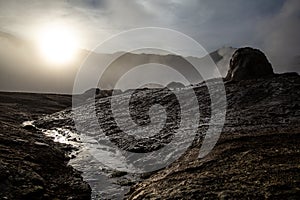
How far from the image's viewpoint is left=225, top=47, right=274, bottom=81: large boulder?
46375 mm

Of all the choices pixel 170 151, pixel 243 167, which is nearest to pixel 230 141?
pixel 170 151

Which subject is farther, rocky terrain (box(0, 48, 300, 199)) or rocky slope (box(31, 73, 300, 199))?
rocky terrain (box(0, 48, 300, 199))

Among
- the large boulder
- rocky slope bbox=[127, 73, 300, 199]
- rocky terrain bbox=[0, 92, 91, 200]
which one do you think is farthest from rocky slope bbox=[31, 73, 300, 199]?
the large boulder

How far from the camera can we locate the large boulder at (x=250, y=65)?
1826 inches

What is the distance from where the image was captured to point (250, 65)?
47031 mm

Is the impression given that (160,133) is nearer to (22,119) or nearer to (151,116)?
(151,116)

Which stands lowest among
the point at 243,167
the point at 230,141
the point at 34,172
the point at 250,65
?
the point at 243,167

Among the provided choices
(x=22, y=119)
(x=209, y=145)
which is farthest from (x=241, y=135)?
(x=22, y=119)

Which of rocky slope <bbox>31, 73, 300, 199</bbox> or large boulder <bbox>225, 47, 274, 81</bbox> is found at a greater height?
large boulder <bbox>225, 47, 274, 81</bbox>

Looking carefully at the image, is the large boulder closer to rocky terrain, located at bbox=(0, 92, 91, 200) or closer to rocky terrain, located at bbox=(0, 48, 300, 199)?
rocky terrain, located at bbox=(0, 48, 300, 199)

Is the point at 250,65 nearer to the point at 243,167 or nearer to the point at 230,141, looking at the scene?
the point at 230,141

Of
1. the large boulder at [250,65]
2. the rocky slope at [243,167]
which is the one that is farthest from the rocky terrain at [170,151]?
the large boulder at [250,65]

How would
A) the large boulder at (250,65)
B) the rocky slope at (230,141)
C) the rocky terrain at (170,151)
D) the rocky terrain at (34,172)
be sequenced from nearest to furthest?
the rocky slope at (230,141) → the rocky terrain at (170,151) → the rocky terrain at (34,172) → the large boulder at (250,65)

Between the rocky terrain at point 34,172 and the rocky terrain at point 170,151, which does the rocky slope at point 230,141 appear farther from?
the rocky terrain at point 34,172
